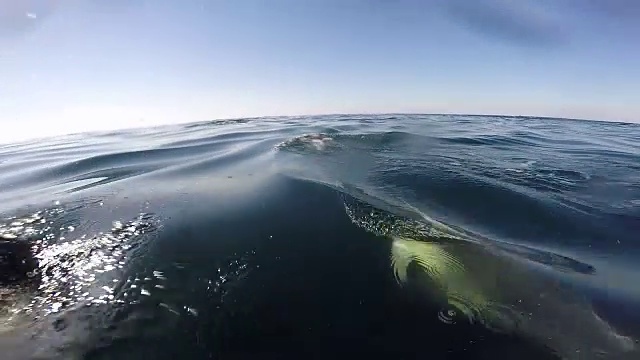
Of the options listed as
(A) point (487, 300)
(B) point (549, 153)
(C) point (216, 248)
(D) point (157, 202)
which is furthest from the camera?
(B) point (549, 153)

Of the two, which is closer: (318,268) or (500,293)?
(500,293)

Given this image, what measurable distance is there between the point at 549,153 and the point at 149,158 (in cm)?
1618

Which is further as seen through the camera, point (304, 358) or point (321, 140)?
point (321, 140)

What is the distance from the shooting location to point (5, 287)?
16.2 feet

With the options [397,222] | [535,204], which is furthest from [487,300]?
[535,204]

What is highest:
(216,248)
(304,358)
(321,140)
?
(321,140)

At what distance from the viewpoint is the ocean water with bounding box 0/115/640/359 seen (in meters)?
4.03

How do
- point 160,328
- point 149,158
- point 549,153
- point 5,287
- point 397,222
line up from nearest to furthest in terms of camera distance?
1. point 160,328
2. point 5,287
3. point 397,222
4. point 149,158
5. point 549,153

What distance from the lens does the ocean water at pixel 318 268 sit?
4027mm

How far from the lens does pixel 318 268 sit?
17.8 ft

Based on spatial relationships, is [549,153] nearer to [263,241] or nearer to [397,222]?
[397,222]

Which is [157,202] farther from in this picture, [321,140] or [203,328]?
[321,140]

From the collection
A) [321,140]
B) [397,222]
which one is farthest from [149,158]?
[397,222]

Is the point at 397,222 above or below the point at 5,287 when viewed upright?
above
